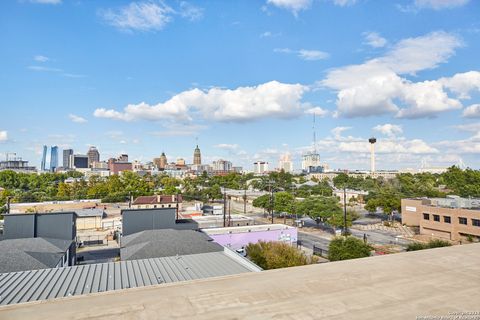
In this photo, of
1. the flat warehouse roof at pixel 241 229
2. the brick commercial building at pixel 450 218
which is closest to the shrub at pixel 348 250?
the flat warehouse roof at pixel 241 229

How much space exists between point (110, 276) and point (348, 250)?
21.2 meters

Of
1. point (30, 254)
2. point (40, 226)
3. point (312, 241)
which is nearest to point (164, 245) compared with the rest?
point (30, 254)

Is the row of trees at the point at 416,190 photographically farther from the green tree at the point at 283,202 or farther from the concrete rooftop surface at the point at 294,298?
the concrete rooftop surface at the point at 294,298

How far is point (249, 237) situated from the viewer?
37.3 metres

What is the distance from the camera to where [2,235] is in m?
28.9

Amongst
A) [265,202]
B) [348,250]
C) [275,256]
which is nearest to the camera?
[275,256]

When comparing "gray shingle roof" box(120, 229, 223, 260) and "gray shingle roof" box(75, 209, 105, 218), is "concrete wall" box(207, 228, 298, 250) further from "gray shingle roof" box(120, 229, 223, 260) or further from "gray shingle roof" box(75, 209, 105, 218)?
"gray shingle roof" box(75, 209, 105, 218)

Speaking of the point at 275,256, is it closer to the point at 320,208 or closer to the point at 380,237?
the point at 380,237

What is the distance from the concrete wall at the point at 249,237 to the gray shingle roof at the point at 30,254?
15419 millimetres

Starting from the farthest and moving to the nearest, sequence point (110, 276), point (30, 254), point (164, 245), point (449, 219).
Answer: point (449, 219) → point (164, 245) → point (30, 254) → point (110, 276)

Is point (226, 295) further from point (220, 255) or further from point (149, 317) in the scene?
point (220, 255)

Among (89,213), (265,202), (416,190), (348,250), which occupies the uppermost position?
(416,190)

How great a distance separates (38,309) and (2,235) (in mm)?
23080

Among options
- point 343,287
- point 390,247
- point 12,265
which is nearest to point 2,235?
point 12,265
